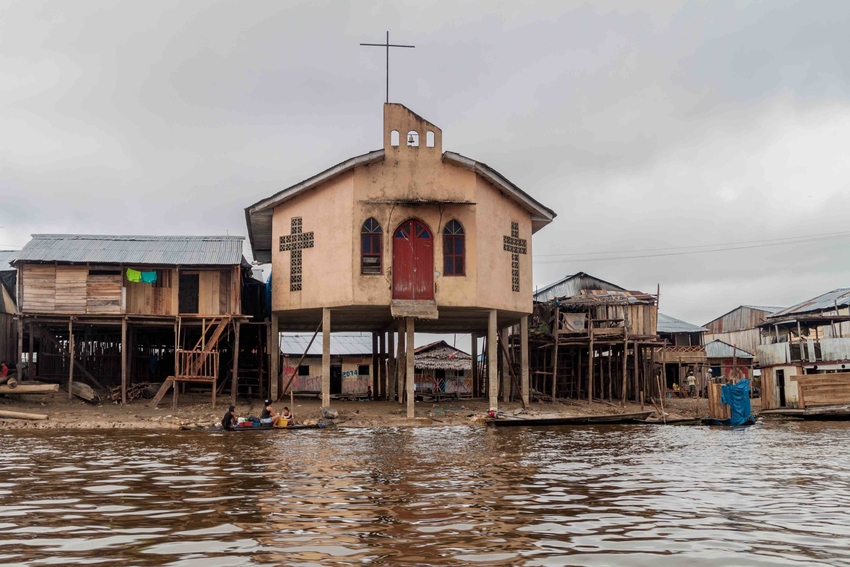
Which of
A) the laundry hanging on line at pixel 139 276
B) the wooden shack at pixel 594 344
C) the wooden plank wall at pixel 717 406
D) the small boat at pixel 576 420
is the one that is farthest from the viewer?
the wooden shack at pixel 594 344

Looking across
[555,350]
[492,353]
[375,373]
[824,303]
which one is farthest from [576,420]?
[824,303]

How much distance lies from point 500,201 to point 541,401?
9628mm


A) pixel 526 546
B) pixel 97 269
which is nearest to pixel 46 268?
pixel 97 269

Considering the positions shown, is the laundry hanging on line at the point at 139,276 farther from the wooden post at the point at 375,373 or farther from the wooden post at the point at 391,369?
the wooden post at the point at 375,373

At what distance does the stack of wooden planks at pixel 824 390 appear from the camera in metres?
32.4

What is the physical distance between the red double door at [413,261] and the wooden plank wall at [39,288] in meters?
12.5

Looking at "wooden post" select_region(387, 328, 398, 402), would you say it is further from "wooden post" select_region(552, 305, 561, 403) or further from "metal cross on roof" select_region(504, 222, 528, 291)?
"metal cross on roof" select_region(504, 222, 528, 291)

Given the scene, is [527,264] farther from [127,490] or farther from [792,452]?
[127,490]

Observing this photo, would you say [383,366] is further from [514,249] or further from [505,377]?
[514,249]

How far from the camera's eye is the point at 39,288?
2933cm

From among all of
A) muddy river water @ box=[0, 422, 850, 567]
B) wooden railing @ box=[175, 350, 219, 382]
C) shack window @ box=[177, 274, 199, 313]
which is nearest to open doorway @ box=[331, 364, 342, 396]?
shack window @ box=[177, 274, 199, 313]

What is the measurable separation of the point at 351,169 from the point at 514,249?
280 inches

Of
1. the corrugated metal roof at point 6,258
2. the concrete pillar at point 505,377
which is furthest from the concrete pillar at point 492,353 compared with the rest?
the corrugated metal roof at point 6,258

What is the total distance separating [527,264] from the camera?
31859mm
